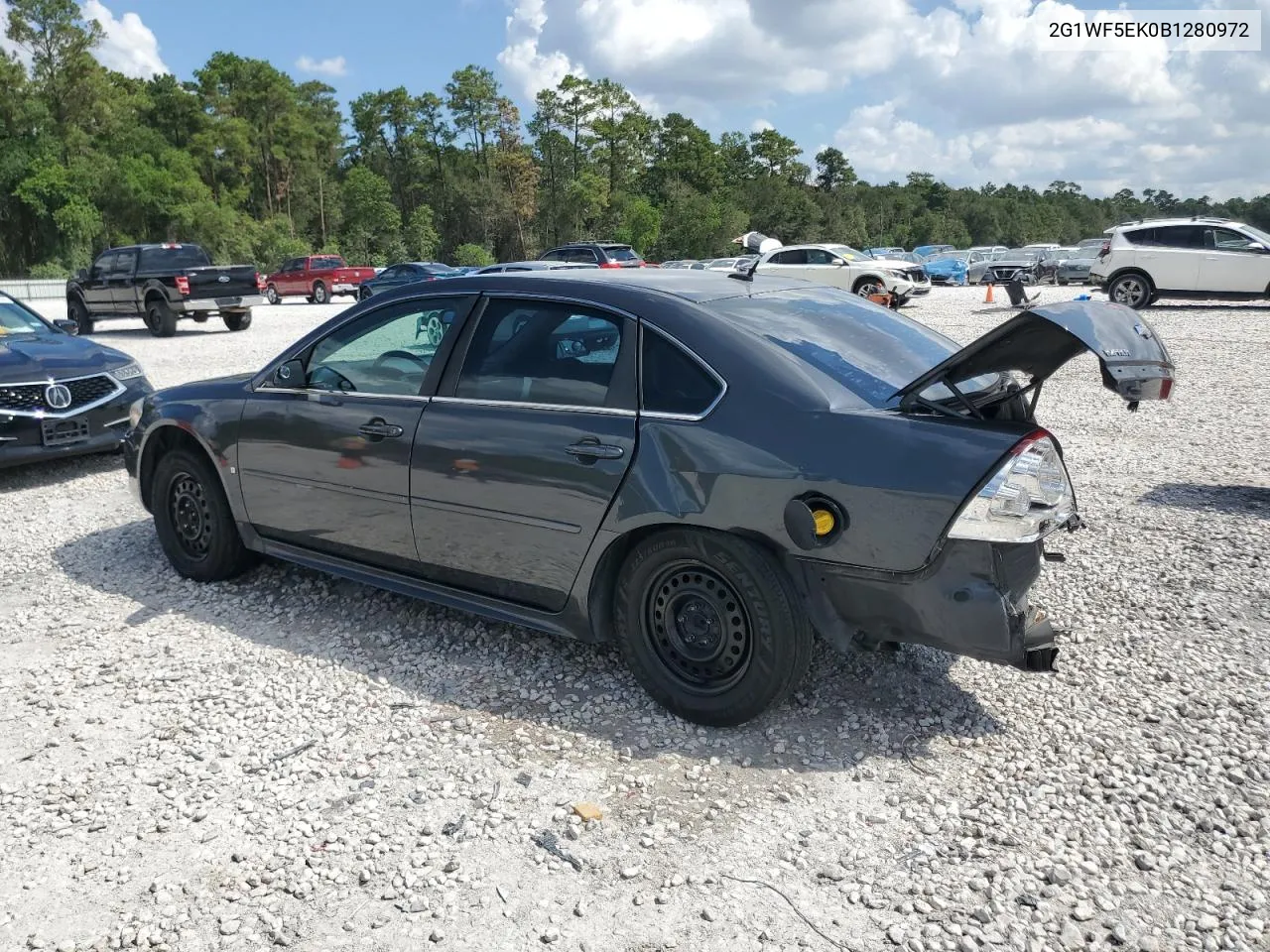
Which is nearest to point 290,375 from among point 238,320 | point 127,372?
point 127,372

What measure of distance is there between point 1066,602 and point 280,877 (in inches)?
142

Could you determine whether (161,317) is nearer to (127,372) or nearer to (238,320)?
(238,320)

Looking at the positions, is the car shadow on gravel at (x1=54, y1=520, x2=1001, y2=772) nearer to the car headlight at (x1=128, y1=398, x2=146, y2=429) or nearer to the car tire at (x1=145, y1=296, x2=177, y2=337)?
the car headlight at (x1=128, y1=398, x2=146, y2=429)

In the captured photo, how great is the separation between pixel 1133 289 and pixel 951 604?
18.6 metres

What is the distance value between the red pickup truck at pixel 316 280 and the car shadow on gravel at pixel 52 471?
2666cm

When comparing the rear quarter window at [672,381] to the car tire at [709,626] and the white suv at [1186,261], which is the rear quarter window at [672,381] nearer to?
the car tire at [709,626]

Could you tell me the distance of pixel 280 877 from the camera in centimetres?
278

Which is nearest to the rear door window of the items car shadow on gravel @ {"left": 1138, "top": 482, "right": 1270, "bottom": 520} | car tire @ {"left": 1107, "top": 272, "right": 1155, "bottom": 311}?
car shadow on gravel @ {"left": 1138, "top": 482, "right": 1270, "bottom": 520}

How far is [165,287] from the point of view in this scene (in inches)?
739

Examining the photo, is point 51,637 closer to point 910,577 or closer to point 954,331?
point 910,577

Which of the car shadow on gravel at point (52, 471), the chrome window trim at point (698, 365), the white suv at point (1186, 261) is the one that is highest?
the white suv at point (1186, 261)

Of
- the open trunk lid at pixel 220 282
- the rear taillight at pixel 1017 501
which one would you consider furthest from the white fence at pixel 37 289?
the rear taillight at pixel 1017 501

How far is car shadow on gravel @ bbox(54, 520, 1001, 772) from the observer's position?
3445 millimetres

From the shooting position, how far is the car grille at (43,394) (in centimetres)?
715
